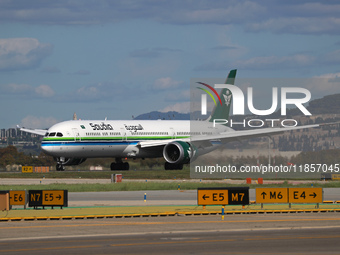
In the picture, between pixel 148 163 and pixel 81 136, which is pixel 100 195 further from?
pixel 148 163

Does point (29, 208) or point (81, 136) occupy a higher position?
point (81, 136)

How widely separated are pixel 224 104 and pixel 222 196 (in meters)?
52.2

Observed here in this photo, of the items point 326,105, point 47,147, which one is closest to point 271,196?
point 47,147

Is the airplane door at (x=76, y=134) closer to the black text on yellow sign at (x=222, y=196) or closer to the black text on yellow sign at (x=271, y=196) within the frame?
the black text on yellow sign at (x=222, y=196)

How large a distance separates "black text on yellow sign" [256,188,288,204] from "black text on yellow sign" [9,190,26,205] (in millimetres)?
11778

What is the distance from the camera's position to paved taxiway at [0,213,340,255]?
74.5ft

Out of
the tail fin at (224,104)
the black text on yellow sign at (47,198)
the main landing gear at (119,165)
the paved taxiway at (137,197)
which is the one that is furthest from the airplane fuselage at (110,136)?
the black text on yellow sign at (47,198)

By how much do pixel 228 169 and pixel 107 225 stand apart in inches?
1547

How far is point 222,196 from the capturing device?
3675cm

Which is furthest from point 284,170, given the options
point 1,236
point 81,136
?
point 1,236

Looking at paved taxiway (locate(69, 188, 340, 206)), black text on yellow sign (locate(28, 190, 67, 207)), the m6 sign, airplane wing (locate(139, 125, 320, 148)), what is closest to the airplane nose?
airplane wing (locate(139, 125, 320, 148))

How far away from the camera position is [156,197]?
47.3 m

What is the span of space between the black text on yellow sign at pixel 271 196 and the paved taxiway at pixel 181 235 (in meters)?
2.80

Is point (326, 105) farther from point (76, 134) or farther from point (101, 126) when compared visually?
point (76, 134)
